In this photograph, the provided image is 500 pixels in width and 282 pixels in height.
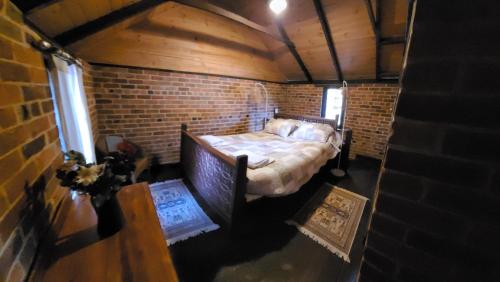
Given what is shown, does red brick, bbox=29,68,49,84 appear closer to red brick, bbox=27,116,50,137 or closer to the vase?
red brick, bbox=27,116,50,137

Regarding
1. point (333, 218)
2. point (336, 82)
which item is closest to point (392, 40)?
point (336, 82)

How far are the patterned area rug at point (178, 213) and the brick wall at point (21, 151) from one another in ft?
3.37

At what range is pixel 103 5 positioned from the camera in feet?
5.74

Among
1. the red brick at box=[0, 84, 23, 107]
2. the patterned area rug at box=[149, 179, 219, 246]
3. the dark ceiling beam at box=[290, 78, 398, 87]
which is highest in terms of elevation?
the dark ceiling beam at box=[290, 78, 398, 87]

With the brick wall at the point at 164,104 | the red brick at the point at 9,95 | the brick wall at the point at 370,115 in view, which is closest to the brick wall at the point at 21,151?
the red brick at the point at 9,95

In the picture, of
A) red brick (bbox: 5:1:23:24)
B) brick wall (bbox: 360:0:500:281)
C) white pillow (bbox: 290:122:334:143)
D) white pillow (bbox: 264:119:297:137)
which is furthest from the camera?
white pillow (bbox: 264:119:297:137)

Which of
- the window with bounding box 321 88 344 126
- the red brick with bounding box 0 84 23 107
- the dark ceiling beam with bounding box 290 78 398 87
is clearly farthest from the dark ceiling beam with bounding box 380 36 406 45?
the red brick with bounding box 0 84 23 107

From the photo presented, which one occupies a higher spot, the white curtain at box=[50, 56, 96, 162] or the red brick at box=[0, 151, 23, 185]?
the white curtain at box=[50, 56, 96, 162]

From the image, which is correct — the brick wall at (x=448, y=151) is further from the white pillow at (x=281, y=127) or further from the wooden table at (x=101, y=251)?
the white pillow at (x=281, y=127)

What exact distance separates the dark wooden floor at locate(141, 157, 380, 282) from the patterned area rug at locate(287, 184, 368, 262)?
0.22ft

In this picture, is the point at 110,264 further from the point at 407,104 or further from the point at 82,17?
the point at 82,17

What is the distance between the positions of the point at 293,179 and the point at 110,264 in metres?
1.70

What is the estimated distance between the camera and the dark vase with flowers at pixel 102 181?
0.88 metres

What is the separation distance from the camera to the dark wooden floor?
1.49m
